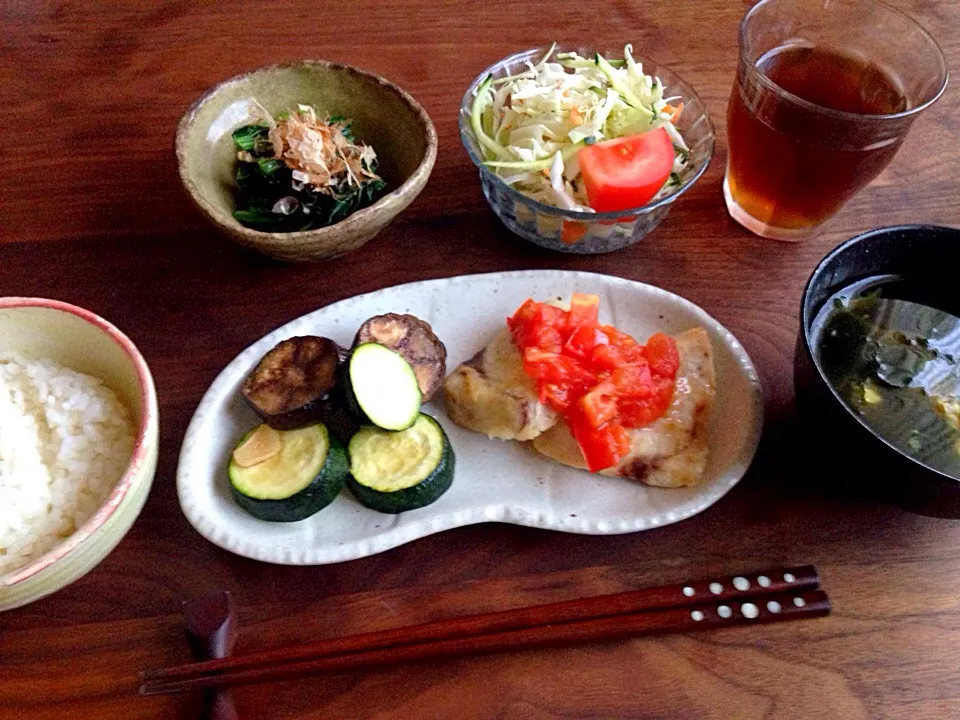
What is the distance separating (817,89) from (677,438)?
107 cm

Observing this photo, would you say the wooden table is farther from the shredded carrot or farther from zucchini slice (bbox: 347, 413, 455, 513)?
the shredded carrot

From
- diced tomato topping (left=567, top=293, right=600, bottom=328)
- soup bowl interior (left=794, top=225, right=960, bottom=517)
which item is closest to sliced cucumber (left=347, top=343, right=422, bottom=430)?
diced tomato topping (left=567, top=293, right=600, bottom=328)

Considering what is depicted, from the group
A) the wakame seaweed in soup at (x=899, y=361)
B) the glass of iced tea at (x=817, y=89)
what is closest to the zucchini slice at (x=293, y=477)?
the wakame seaweed in soup at (x=899, y=361)

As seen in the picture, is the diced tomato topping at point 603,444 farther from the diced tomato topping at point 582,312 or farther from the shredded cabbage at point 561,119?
the shredded cabbage at point 561,119

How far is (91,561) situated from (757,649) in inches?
54.1

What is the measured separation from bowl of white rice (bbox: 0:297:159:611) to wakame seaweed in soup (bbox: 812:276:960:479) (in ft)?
5.05

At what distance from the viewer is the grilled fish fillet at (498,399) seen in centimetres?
175

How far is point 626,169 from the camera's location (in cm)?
204

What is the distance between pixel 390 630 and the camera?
1.52 m

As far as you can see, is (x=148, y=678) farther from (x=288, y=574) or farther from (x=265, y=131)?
(x=265, y=131)

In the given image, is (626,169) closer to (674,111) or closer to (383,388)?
(674,111)

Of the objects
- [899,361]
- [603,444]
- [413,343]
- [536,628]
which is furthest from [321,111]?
[899,361]

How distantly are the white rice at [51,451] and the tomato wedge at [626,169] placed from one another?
52.6 inches

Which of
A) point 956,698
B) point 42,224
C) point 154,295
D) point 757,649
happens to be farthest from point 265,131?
point 956,698
